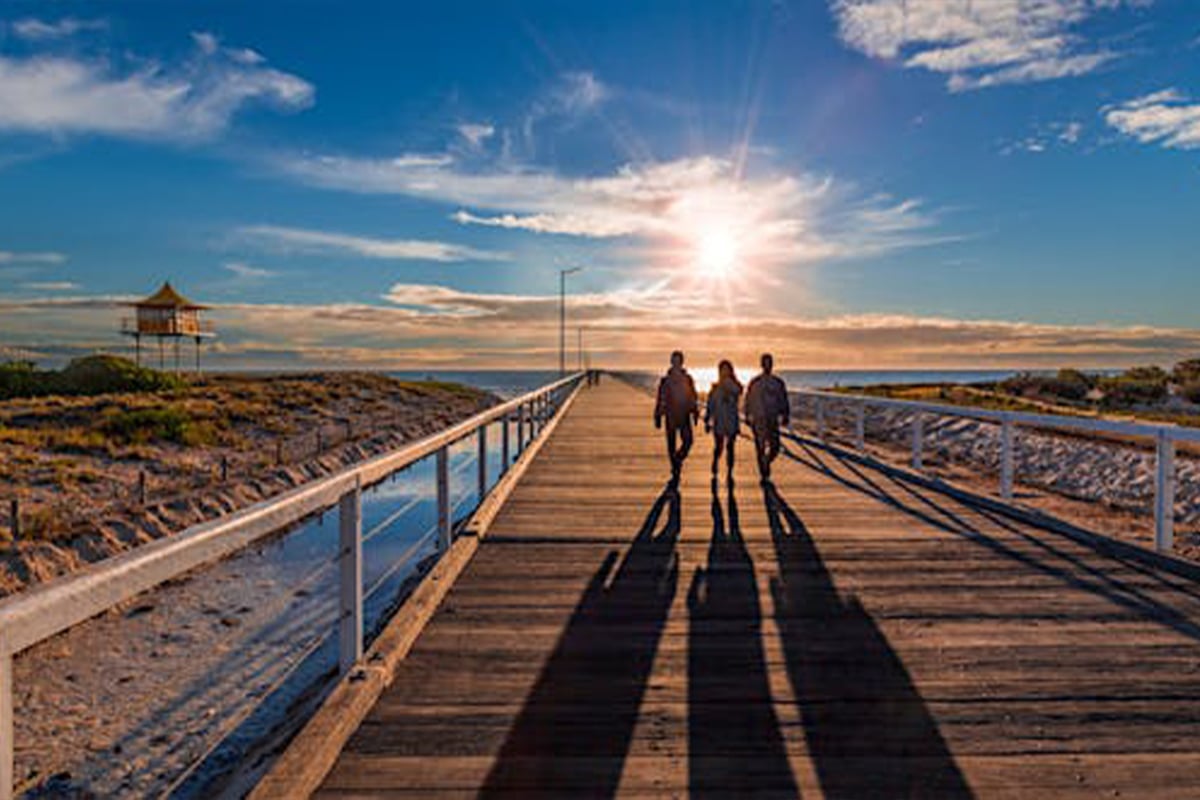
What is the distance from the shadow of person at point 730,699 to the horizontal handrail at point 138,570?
6.23 ft

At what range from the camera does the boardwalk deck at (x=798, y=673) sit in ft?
10.2

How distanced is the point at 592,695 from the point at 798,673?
1.06m

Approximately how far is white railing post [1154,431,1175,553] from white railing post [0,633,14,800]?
6857 mm

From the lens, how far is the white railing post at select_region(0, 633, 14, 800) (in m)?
1.82

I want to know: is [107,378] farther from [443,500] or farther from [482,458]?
[443,500]

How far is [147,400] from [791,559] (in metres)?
31.1

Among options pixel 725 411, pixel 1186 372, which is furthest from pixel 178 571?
pixel 1186 372

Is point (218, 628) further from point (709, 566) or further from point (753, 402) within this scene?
point (753, 402)

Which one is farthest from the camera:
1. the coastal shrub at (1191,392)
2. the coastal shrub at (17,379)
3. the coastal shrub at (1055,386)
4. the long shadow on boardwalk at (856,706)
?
the coastal shrub at (1055,386)

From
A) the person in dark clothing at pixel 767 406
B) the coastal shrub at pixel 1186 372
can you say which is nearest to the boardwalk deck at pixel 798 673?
the person in dark clothing at pixel 767 406

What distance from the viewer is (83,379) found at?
127 ft

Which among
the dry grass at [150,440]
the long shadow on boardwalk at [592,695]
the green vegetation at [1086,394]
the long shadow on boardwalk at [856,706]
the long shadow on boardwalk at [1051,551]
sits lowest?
the dry grass at [150,440]

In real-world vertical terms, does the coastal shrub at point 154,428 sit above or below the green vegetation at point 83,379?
below

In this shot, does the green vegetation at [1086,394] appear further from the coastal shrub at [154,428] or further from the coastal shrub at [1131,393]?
the coastal shrub at [154,428]
